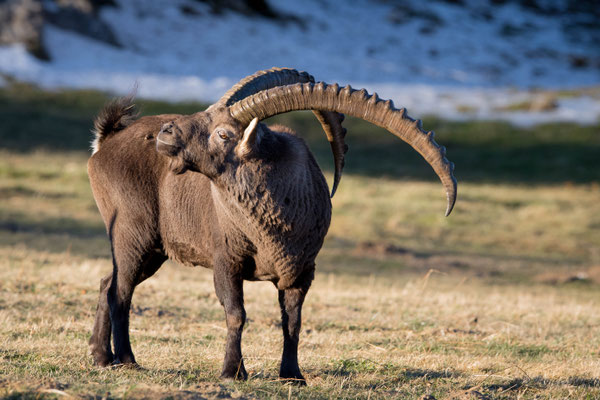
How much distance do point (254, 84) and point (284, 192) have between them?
3.23 ft

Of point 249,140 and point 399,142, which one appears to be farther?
point 399,142

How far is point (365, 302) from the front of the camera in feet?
36.4

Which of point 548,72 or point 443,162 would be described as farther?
point 548,72

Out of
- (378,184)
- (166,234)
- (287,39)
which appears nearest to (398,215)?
(378,184)

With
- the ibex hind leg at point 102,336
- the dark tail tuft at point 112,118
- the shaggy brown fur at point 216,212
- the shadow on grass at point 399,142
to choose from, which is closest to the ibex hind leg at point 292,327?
the shaggy brown fur at point 216,212

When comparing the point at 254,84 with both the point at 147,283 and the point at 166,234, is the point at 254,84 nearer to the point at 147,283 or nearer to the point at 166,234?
the point at 166,234

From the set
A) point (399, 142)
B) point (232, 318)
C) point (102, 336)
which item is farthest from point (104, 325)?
point (399, 142)

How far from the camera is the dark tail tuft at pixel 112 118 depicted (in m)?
7.66

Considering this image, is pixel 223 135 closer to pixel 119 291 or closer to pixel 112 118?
pixel 119 291

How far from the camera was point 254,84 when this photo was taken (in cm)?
630

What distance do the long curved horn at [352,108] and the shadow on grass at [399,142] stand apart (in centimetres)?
2314

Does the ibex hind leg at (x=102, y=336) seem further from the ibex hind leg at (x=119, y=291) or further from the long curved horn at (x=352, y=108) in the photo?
the long curved horn at (x=352, y=108)

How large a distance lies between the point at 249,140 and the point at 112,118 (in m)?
2.39

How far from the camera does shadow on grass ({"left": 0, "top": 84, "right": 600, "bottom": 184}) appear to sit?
31828 mm
